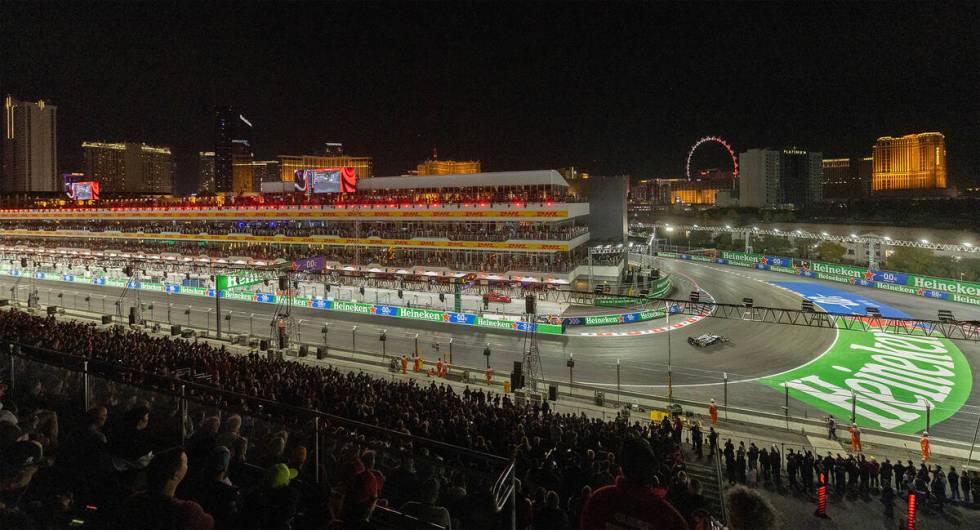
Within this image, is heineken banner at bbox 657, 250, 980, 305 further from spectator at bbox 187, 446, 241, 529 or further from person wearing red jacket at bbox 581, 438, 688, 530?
spectator at bbox 187, 446, 241, 529

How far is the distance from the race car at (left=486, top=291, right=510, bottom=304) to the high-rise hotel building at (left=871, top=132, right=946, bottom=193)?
141 metres

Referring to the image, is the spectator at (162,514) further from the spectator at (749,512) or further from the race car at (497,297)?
the race car at (497,297)

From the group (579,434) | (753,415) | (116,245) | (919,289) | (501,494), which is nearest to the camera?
(501,494)

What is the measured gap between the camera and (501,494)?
12.6 feet

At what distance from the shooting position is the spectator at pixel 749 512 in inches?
124

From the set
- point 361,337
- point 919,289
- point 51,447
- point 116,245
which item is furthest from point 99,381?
point 116,245

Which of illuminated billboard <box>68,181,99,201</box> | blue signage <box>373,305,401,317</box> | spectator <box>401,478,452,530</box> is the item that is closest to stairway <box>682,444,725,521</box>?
spectator <box>401,478,452,530</box>

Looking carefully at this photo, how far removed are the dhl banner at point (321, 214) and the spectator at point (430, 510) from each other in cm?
3908

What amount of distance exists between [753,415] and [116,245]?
255ft

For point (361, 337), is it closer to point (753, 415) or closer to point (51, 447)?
point (753, 415)

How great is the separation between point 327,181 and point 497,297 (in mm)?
26568

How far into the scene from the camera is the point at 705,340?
1261 inches

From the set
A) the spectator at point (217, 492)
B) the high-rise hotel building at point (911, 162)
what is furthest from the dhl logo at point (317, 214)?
the high-rise hotel building at point (911, 162)

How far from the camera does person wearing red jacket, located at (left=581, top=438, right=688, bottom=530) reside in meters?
2.90
